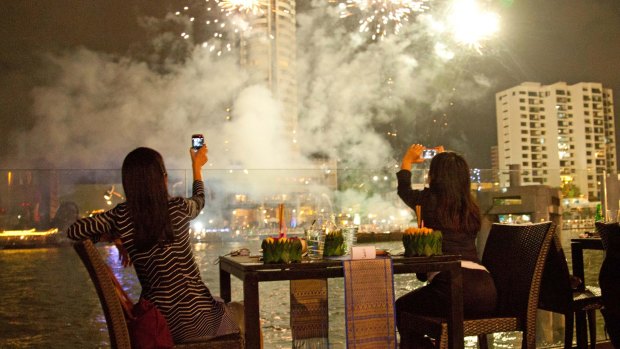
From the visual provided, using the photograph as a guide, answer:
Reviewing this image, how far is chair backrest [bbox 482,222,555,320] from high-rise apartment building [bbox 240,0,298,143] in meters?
20.1

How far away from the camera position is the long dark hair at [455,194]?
2.68m

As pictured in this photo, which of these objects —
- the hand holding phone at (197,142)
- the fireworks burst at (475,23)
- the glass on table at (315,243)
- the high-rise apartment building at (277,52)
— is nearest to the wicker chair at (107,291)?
the glass on table at (315,243)

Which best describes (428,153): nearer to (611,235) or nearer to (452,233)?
(452,233)

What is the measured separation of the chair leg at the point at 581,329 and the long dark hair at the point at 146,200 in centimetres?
216

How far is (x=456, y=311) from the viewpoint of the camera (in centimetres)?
A: 238

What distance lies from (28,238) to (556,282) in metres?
21.9

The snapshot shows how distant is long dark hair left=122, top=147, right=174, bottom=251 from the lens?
6.99 ft

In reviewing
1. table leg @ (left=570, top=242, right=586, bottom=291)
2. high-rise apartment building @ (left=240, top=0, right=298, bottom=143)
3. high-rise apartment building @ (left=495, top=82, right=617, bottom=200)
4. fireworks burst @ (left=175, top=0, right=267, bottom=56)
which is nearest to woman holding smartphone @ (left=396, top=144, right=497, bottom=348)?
table leg @ (left=570, top=242, right=586, bottom=291)

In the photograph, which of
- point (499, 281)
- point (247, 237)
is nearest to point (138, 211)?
point (499, 281)

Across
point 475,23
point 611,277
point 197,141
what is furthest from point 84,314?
point 475,23

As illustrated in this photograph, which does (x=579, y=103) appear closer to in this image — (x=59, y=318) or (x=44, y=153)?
(x=44, y=153)

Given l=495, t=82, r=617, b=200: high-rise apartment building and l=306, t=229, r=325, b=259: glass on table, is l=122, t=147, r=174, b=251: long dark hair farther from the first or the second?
l=495, t=82, r=617, b=200: high-rise apartment building

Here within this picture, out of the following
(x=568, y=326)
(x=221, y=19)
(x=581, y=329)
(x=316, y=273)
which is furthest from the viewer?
→ (x=221, y=19)

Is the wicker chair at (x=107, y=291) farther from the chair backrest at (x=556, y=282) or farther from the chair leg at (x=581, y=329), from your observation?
the chair leg at (x=581, y=329)
